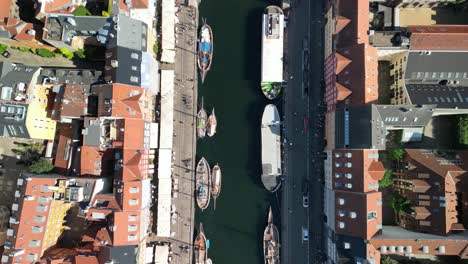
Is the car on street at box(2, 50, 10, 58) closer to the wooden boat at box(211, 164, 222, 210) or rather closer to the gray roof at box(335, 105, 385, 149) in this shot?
the wooden boat at box(211, 164, 222, 210)

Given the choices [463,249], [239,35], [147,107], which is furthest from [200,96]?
[463,249]

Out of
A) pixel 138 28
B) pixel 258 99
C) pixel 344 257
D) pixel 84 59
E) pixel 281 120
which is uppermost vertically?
pixel 138 28

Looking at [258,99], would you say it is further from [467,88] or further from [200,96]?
[467,88]

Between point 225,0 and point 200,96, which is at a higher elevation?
point 225,0

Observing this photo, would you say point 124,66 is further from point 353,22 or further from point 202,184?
point 353,22

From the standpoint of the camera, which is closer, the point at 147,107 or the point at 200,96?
the point at 147,107

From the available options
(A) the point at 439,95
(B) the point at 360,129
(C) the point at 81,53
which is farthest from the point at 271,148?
(C) the point at 81,53

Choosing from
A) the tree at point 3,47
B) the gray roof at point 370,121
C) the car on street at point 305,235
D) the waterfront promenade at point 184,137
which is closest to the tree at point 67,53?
the tree at point 3,47
